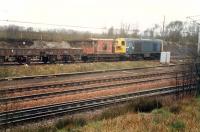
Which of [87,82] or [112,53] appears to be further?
[112,53]

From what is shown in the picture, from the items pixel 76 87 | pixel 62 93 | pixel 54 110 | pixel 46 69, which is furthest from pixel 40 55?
pixel 54 110

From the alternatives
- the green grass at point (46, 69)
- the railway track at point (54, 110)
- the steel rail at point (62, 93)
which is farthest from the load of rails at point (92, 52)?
the railway track at point (54, 110)

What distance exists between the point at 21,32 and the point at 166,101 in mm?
36465

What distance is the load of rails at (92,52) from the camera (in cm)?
3003

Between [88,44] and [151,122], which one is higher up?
[88,44]

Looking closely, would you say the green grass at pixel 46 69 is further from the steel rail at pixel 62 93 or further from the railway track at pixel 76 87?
the steel rail at pixel 62 93

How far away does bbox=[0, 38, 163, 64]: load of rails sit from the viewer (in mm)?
30028

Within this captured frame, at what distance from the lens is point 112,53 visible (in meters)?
42.1

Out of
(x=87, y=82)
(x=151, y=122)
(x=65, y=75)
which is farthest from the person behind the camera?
(x=65, y=75)

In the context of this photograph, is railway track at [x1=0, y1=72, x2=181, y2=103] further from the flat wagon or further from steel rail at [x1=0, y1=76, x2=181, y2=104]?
the flat wagon

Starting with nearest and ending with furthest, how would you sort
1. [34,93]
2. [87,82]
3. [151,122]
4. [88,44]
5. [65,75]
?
[151,122] < [34,93] < [87,82] < [65,75] < [88,44]

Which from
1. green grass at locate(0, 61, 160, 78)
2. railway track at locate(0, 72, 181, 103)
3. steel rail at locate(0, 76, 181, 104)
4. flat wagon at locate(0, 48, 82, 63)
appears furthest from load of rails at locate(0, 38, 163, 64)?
steel rail at locate(0, 76, 181, 104)

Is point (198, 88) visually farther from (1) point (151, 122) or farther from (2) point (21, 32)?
(2) point (21, 32)

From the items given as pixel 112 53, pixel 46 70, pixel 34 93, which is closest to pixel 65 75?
pixel 46 70
